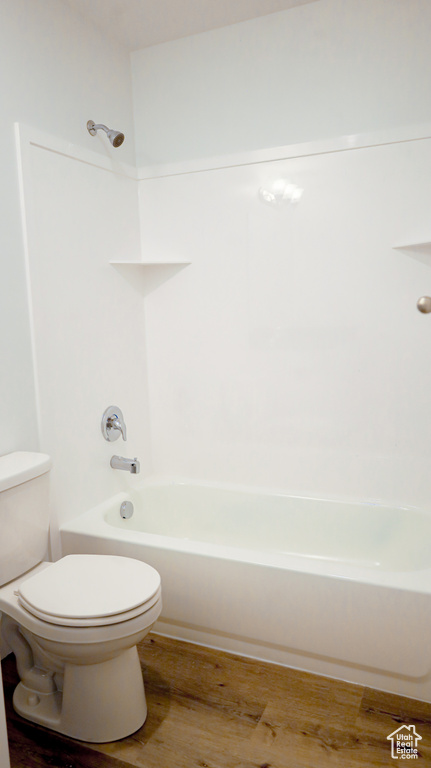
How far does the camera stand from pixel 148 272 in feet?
8.98

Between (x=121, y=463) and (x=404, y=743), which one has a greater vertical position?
(x=121, y=463)

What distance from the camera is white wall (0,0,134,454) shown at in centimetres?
190

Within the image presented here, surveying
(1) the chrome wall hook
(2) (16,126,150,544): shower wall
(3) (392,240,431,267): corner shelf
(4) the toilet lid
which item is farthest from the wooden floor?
(3) (392,240,431,267): corner shelf

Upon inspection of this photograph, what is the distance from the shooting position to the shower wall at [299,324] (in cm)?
224

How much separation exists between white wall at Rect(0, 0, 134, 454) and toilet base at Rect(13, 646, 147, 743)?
82cm

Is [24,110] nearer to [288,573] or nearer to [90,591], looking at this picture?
[90,591]

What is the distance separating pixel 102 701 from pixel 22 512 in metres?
0.64

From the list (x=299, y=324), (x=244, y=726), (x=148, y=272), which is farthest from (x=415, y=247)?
(x=244, y=726)

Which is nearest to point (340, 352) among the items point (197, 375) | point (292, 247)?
point (292, 247)

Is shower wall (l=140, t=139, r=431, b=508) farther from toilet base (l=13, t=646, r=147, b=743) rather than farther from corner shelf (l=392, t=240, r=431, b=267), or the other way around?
toilet base (l=13, t=646, r=147, b=743)

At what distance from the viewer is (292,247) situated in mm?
2404

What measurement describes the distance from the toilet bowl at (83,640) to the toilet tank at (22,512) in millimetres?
58

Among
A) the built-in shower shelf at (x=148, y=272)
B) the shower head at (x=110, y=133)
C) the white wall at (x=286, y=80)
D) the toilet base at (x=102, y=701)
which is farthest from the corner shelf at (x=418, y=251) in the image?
the toilet base at (x=102, y=701)

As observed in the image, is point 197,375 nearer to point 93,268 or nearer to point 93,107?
point 93,268
